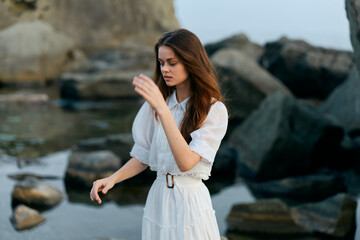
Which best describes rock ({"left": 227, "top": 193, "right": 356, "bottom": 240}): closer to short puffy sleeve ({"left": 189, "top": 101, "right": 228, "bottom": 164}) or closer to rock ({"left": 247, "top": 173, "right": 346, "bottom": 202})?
rock ({"left": 247, "top": 173, "right": 346, "bottom": 202})

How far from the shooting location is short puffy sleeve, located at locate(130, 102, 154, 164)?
6.64 ft

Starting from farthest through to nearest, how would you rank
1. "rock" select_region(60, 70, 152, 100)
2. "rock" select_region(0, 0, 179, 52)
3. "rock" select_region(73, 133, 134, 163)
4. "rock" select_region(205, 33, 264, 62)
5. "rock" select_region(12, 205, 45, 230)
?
"rock" select_region(0, 0, 179, 52) < "rock" select_region(205, 33, 264, 62) < "rock" select_region(60, 70, 152, 100) < "rock" select_region(73, 133, 134, 163) < "rock" select_region(12, 205, 45, 230)

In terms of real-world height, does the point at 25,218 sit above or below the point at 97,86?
below

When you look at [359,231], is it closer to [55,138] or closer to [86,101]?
[55,138]

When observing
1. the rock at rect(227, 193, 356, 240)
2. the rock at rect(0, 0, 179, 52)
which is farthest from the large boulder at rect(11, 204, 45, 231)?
the rock at rect(0, 0, 179, 52)

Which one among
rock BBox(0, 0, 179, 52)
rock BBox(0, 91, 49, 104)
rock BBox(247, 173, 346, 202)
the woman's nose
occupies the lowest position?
rock BBox(247, 173, 346, 202)

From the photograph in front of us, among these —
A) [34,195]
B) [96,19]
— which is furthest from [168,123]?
[96,19]

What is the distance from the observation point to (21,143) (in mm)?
7227

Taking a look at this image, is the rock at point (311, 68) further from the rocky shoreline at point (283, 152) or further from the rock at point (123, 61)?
the rock at point (123, 61)

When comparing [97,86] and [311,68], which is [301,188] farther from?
[97,86]

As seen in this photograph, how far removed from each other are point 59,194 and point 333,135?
323 centimetres

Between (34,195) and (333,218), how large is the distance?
2706 millimetres

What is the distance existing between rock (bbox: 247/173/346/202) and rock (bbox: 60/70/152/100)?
7.50m

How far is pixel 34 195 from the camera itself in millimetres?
4695
